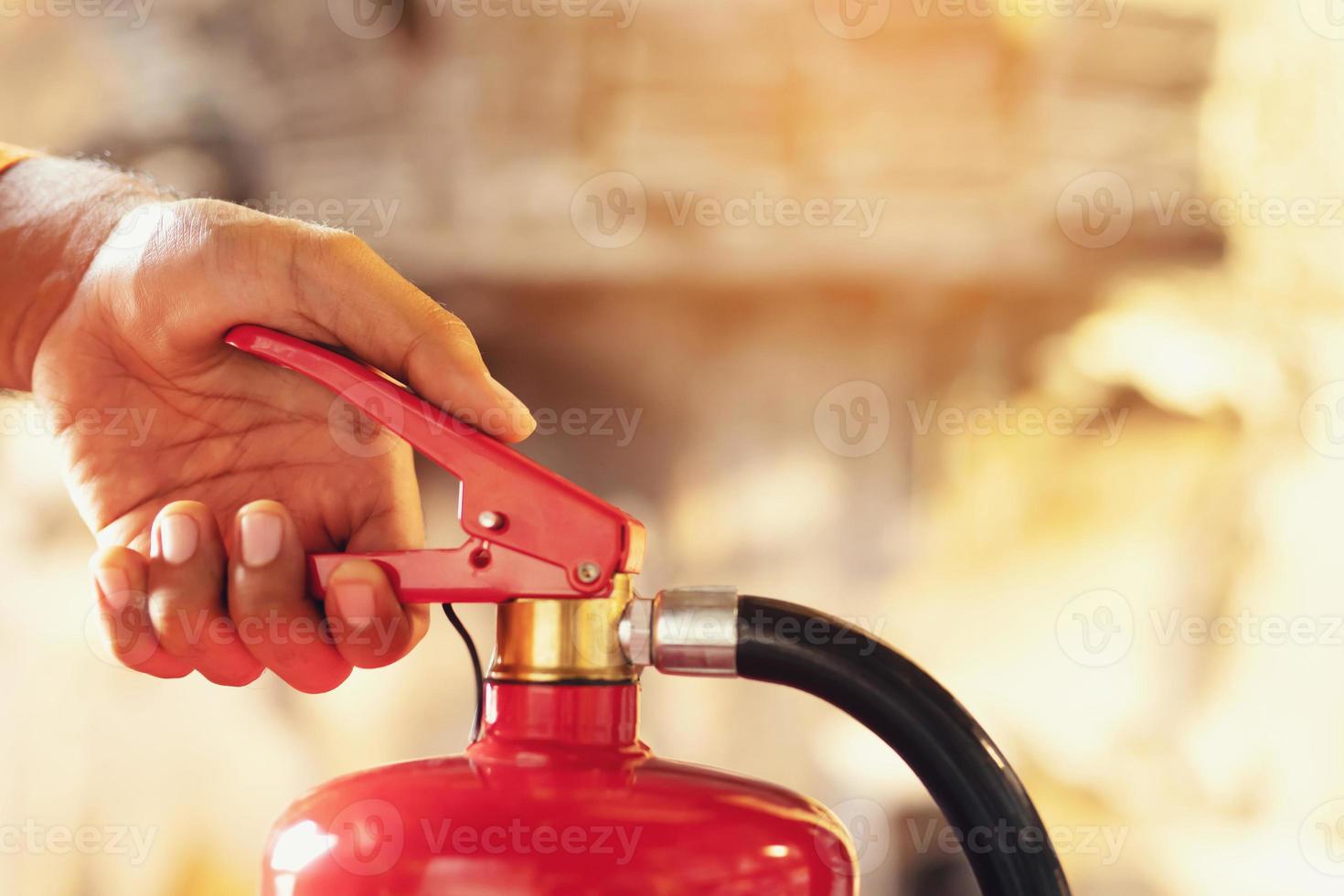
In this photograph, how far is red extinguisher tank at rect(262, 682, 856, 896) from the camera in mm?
367

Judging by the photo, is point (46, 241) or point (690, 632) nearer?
point (690, 632)

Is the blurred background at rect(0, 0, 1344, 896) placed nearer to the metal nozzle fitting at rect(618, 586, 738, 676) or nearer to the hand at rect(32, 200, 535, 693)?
the hand at rect(32, 200, 535, 693)

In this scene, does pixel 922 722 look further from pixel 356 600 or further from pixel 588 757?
pixel 356 600

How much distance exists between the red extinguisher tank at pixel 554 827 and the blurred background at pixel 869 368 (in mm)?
874

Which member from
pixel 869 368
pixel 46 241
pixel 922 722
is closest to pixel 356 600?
pixel 922 722

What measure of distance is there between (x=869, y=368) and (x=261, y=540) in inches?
36.3

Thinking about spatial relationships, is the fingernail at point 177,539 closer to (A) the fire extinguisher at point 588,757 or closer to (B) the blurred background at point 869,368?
(A) the fire extinguisher at point 588,757

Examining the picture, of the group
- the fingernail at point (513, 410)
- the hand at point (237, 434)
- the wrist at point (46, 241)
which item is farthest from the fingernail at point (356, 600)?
the wrist at point (46, 241)

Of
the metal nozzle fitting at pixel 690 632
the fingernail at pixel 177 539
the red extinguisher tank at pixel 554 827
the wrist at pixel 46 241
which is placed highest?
the wrist at pixel 46 241

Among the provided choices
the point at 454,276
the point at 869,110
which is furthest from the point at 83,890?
the point at 869,110

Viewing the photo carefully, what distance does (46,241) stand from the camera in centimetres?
67

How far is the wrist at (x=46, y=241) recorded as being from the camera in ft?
2.18

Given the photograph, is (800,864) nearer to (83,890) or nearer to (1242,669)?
(1242,669)

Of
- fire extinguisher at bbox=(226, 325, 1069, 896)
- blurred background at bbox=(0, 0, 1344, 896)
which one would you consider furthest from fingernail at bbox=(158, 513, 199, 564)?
blurred background at bbox=(0, 0, 1344, 896)
